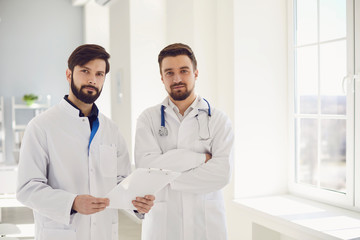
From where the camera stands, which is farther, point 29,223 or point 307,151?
point 29,223

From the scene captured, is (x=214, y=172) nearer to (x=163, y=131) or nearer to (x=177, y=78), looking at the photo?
(x=163, y=131)

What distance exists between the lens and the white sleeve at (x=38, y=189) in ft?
5.90

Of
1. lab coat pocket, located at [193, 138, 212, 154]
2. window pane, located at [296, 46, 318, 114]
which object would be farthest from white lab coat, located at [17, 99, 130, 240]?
window pane, located at [296, 46, 318, 114]

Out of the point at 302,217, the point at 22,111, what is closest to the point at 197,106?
the point at 302,217

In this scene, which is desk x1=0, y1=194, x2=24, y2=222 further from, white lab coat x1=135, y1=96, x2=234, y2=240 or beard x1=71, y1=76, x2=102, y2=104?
beard x1=71, y1=76, x2=102, y2=104

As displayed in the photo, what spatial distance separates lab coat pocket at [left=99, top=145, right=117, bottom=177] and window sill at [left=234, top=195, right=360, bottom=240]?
55.5 inches

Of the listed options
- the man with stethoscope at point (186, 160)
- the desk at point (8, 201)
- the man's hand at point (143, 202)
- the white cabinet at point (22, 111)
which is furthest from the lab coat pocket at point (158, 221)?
the white cabinet at point (22, 111)

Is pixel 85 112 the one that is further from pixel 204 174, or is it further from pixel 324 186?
pixel 324 186

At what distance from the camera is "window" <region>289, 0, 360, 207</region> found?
312 centimetres

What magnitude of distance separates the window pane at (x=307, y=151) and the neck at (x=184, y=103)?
153cm

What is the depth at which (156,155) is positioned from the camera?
7.77ft

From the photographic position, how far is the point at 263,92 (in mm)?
3686

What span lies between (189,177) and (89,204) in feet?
2.25

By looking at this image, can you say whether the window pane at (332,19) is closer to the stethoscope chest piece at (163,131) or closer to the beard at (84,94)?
the stethoscope chest piece at (163,131)
